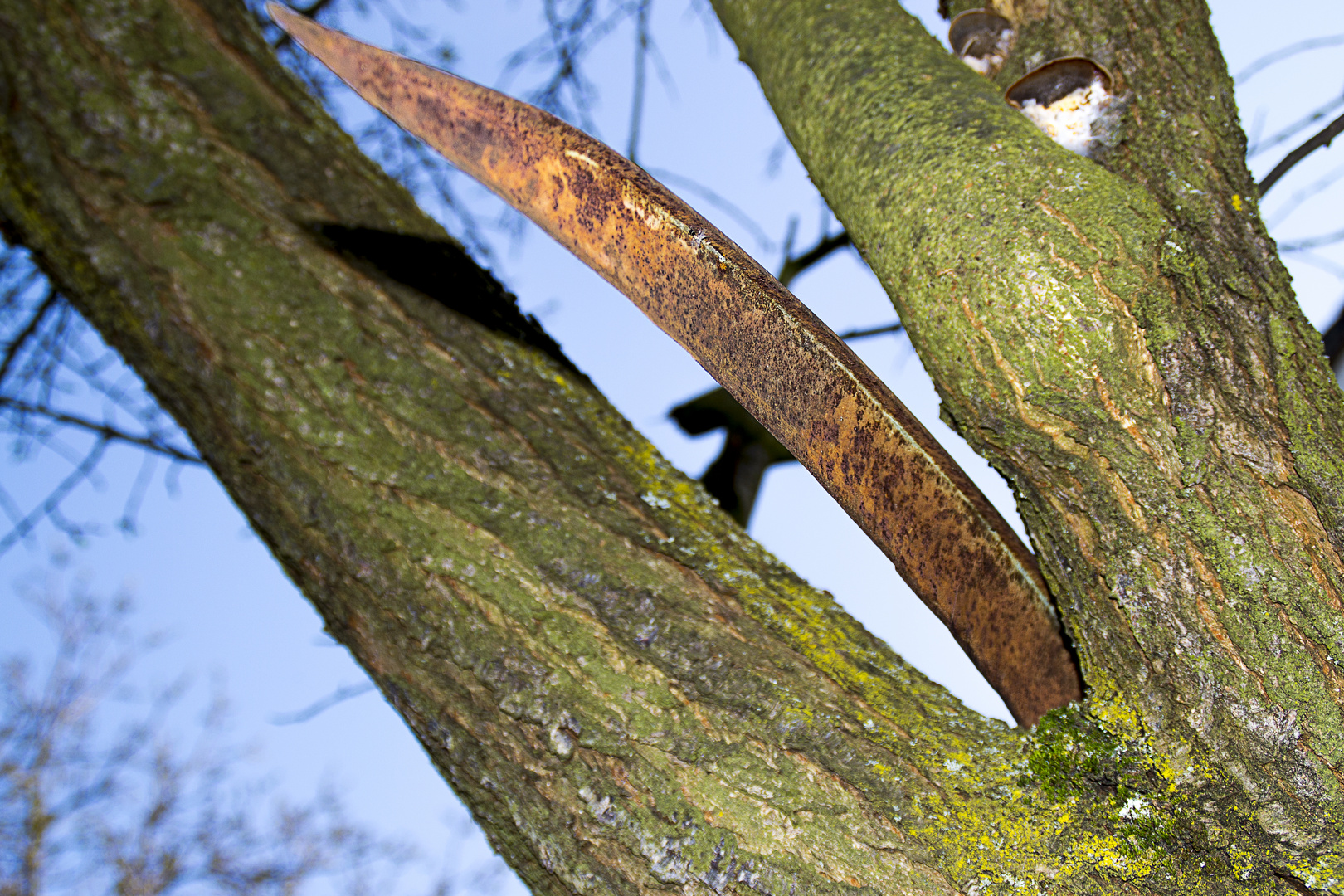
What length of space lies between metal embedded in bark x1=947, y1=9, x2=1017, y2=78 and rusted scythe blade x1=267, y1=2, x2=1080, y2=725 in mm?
766

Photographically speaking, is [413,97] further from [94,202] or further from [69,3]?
[69,3]

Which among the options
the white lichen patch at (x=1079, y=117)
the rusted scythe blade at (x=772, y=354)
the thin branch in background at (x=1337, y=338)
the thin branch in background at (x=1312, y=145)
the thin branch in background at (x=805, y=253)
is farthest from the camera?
the thin branch in background at (x=805, y=253)

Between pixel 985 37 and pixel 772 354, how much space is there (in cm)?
86

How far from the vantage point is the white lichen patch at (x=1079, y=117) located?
3.64ft

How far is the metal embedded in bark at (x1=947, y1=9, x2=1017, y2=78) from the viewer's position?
1288 millimetres

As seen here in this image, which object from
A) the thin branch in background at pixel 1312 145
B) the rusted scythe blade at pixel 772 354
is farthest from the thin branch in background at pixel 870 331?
the rusted scythe blade at pixel 772 354

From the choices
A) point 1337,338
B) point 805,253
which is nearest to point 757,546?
point 805,253

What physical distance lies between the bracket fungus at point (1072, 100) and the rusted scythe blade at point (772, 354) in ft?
1.79

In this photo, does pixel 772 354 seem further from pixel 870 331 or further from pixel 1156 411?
pixel 870 331

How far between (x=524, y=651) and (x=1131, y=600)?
28.4 inches

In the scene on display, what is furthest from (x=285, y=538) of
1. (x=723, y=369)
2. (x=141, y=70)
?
(x=141, y=70)

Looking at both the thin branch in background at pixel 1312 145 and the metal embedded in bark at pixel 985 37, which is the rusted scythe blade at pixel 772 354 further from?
the thin branch in background at pixel 1312 145

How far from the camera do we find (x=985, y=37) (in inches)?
51.0

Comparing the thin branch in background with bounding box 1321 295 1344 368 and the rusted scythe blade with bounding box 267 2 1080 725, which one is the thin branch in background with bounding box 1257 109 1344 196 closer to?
the rusted scythe blade with bounding box 267 2 1080 725
